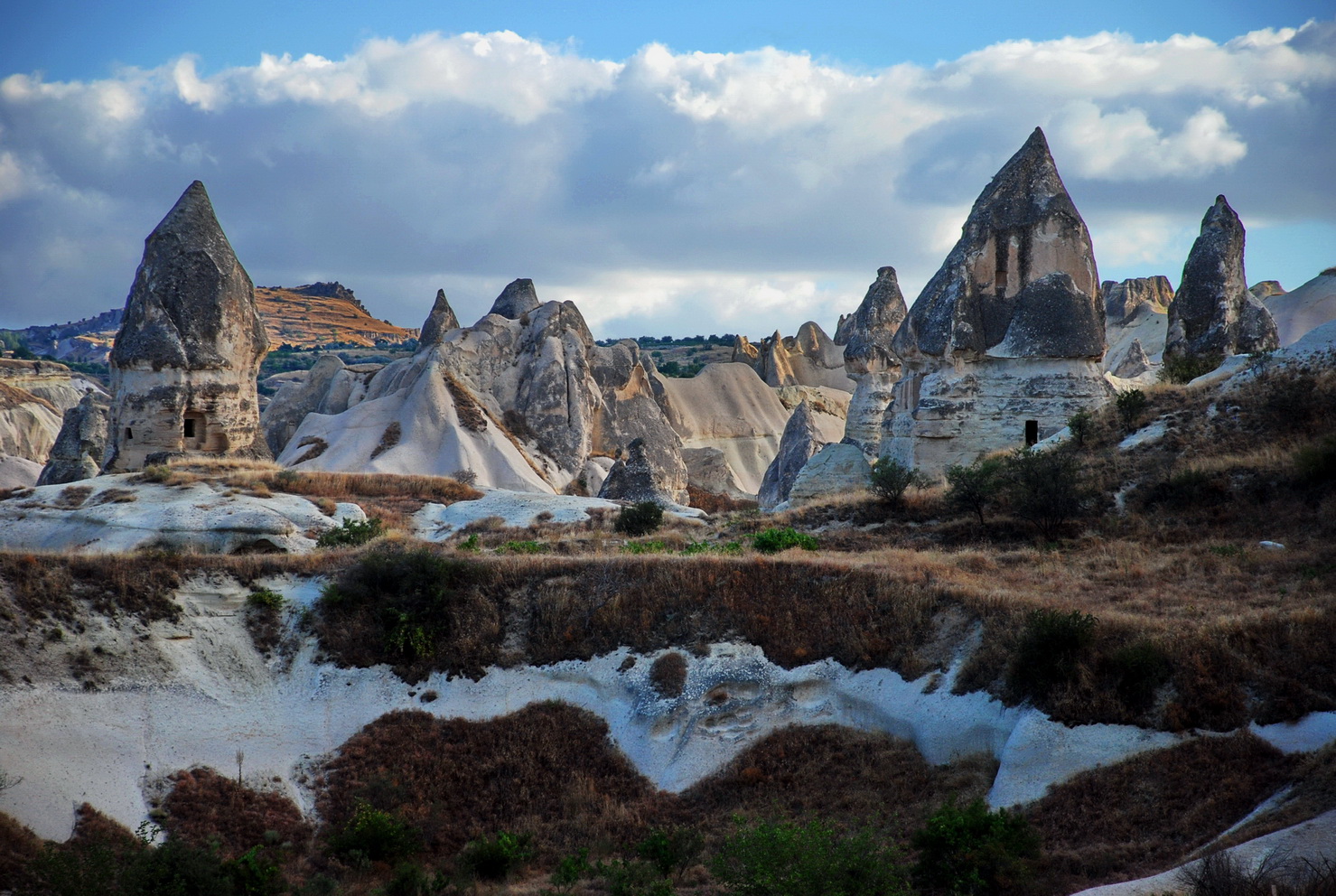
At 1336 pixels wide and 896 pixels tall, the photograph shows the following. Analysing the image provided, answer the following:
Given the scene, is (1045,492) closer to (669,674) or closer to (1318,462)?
(1318,462)

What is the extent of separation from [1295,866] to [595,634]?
8.32m

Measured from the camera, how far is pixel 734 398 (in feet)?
192

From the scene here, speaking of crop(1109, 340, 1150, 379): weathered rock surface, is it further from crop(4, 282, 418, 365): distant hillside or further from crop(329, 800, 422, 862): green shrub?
crop(4, 282, 418, 365): distant hillside

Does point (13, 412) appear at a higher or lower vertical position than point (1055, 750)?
higher

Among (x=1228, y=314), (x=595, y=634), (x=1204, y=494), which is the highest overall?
(x=1228, y=314)

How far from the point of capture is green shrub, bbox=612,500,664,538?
64.4 feet

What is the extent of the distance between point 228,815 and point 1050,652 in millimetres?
8443

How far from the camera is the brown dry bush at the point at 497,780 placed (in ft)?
34.4

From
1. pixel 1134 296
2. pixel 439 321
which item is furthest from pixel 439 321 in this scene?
pixel 1134 296

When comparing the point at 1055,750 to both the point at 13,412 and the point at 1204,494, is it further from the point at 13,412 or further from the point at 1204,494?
the point at 13,412

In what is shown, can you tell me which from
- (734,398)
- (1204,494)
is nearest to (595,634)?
(1204,494)

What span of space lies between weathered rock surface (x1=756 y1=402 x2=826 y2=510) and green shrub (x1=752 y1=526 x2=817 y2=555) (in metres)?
17.5

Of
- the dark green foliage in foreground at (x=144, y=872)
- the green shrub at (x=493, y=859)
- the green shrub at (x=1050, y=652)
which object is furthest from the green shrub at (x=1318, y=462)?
the dark green foliage in foreground at (x=144, y=872)

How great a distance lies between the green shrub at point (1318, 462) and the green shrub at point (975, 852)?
910cm
